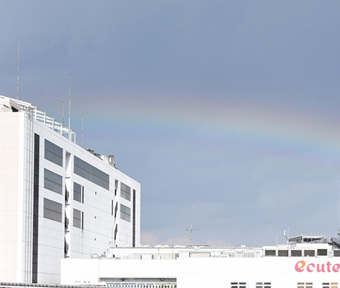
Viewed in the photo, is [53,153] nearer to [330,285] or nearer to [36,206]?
[36,206]

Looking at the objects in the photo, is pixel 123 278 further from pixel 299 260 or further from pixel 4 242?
pixel 299 260

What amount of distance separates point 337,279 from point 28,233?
56120 mm

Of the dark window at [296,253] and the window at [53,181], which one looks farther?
the window at [53,181]

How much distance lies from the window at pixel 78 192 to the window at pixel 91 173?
2.88 meters

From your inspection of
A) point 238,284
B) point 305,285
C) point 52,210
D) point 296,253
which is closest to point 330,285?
point 305,285

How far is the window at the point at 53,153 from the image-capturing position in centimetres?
14300

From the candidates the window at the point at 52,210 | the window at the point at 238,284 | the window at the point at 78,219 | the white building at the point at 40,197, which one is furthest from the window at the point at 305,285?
the window at the point at 78,219

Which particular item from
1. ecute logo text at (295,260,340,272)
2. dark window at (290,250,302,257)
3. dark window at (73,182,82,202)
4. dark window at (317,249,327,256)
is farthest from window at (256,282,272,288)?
dark window at (73,182,82,202)

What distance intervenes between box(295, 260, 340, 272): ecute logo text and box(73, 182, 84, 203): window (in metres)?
62.6

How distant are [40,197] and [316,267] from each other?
55.2 metres

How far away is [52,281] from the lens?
471 ft

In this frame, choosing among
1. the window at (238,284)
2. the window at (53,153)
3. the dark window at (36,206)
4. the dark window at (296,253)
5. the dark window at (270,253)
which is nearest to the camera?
the window at (238,284)

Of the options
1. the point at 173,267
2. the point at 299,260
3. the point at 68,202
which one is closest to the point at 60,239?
the point at 68,202

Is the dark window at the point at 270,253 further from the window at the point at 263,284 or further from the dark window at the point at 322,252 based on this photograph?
the dark window at the point at 322,252
